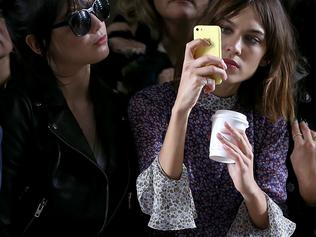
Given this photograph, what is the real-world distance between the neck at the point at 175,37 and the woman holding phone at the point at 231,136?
33 cm

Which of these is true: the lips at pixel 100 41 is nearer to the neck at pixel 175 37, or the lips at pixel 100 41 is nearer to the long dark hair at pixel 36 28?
the long dark hair at pixel 36 28

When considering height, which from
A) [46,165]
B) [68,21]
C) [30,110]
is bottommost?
[46,165]

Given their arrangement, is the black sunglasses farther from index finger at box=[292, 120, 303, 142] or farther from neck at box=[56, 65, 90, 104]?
index finger at box=[292, 120, 303, 142]

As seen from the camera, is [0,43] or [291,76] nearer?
[0,43]

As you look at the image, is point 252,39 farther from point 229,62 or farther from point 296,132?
point 296,132

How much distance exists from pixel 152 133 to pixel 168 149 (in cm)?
14

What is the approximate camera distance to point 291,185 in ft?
5.40

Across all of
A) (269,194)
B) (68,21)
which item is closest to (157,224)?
(269,194)

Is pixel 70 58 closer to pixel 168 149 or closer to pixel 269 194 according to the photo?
pixel 168 149

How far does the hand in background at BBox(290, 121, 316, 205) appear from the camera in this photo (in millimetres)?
1607

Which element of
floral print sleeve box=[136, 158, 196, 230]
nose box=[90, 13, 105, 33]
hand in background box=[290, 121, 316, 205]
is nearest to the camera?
floral print sleeve box=[136, 158, 196, 230]

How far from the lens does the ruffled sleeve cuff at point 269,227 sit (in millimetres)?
1411

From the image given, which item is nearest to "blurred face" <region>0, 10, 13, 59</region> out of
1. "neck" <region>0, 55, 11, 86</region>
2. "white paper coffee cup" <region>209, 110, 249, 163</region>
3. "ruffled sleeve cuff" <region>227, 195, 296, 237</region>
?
"neck" <region>0, 55, 11, 86</region>

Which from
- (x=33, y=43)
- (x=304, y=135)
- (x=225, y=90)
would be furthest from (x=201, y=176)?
(x=33, y=43)
